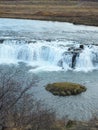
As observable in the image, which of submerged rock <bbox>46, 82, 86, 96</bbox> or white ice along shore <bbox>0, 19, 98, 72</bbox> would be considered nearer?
submerged rock <bbox>46, 82, 86, 96</bbox>

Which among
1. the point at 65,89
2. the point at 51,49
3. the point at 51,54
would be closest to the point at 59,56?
the point at 51,54

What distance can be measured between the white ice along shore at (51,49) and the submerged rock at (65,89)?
6575mm

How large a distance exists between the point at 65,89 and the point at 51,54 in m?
11.0

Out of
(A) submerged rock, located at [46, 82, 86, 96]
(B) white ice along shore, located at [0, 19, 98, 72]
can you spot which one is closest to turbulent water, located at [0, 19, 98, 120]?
(B) white ice along shore, located at [0, 19, 98, 72]

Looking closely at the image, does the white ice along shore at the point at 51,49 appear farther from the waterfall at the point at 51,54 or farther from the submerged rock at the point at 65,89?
the submerged rock at the point at 65,89

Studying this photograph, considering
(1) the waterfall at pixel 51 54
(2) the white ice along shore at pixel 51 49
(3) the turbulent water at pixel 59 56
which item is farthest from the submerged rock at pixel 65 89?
(1) the waterfall at pixel 51 54

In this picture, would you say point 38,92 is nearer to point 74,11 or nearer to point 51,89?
point 51,89

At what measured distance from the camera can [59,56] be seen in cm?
4000

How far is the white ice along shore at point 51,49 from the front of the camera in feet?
128

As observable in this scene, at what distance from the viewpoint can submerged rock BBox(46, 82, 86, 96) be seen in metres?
29.7

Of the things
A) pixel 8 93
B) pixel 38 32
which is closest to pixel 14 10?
pixel 38 32

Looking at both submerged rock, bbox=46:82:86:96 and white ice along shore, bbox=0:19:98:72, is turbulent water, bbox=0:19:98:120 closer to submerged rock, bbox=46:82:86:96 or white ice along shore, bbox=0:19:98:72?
white ice along shore, bbox=0:19:98:72

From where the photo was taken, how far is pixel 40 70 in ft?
118

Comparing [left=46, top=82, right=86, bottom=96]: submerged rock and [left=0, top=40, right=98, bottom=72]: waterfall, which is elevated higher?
[left=46, top=82, right=86, bottom=96]: submerged rock
